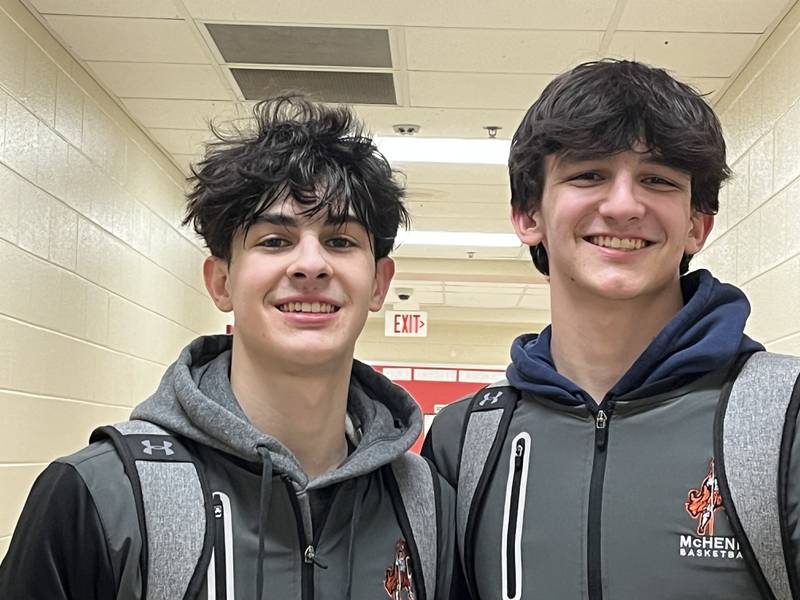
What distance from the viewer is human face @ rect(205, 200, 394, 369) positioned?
1403 millimetres

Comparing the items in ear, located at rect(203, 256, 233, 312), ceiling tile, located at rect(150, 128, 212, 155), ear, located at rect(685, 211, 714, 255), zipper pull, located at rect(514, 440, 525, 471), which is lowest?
zipper pull, located at rect(514, 440, 525, 471)

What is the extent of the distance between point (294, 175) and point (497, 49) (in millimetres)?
2342

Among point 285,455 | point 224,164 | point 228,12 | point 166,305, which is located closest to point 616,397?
point 285,455

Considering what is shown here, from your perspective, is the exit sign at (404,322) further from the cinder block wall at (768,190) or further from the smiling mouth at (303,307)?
the smiling mouth at (303,307)

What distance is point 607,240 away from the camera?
143 cm

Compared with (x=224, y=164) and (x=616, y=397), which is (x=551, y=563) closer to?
(x=616, y=397)

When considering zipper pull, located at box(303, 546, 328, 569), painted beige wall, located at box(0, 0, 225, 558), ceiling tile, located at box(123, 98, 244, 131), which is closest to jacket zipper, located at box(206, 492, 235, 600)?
zipper pull, located at box(303, 546, 328, 569)

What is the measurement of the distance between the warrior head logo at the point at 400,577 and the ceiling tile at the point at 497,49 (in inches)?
95.7

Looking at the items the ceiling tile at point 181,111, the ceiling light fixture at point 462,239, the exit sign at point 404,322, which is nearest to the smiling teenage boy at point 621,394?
the ceiling tile at point 181,111

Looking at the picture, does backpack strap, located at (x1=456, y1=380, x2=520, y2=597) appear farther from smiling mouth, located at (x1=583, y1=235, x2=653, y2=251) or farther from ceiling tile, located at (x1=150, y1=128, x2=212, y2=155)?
ceiling tile, located at (x1=150, y1=128, x2=212, y2=155)

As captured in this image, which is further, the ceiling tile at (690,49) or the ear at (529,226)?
the ceiling tile at (690,49)

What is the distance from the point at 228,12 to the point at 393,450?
231cm

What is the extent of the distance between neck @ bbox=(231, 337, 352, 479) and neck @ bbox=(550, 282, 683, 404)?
15.2 inches

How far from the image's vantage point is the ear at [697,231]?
1.51 m
